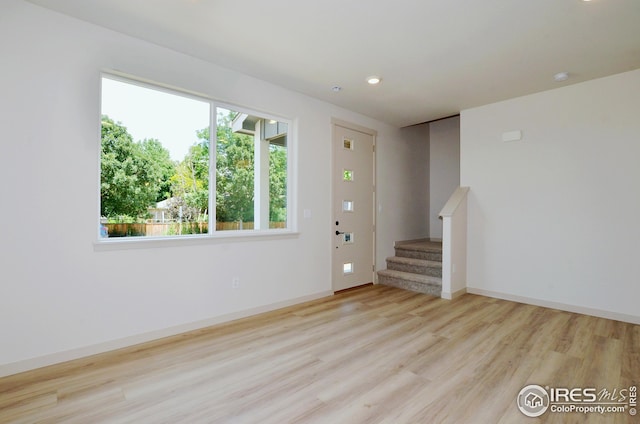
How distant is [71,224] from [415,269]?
4.55 meters

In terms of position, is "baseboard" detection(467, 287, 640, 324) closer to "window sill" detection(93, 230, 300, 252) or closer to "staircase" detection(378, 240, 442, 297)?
"staircase" detection(378, 240, 442, 297)

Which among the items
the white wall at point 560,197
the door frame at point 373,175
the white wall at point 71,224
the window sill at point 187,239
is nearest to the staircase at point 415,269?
the door frame at point 373,175

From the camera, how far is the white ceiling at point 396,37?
2375 millimetres

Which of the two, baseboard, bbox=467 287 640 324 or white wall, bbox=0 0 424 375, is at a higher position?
white wall, bbox=0 0 424 375

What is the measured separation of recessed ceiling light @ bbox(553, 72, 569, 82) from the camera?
3.48 m

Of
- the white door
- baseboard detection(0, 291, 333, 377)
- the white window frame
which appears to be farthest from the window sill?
the white door

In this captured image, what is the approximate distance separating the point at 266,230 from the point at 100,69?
2289mm

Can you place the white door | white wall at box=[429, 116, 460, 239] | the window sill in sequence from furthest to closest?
white wall at box=[429, 116, 460, 239] → the white door → the window sill

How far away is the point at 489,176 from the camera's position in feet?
15.0

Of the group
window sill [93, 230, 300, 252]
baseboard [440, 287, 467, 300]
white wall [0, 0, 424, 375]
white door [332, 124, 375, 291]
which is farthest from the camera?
white door [332, 124, 375, 291]

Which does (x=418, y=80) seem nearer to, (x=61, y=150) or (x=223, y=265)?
(x=223, y=265)

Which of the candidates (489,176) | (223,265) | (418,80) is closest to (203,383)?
(223,265)

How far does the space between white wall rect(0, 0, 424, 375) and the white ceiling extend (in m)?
0.23

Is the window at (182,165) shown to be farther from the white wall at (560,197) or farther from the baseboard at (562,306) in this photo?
the baseboard at (562,306)
